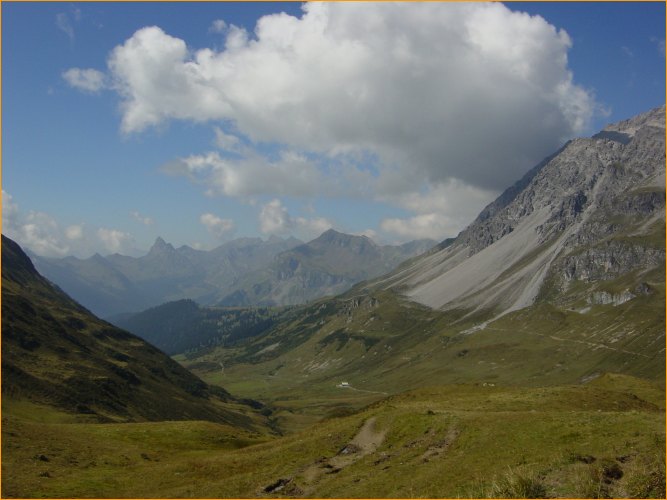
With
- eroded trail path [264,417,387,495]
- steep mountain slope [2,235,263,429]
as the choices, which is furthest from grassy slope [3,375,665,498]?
steep mountain slope [2,235,263,429]

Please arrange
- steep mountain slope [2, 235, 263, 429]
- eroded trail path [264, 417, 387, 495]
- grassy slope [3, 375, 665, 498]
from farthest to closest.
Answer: steep mountain slope [2, 235, 263, 429] → eroded trail path [264, 417, 387, 495] → grassy slope [3, 375, 665, 498]

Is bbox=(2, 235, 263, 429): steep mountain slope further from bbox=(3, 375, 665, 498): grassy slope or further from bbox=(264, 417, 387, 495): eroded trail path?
bbox=(264, 417, 387, 495): eroded trail path

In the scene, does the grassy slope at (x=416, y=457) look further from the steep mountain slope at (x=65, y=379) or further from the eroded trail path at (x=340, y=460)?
the steep mountain slope at (x=65, y=379)

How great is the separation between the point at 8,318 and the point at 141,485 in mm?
152414

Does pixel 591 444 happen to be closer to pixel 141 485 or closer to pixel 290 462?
pixel 290 462

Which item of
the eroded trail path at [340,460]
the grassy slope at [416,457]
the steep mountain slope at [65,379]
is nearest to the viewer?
the grassy slope at [416,457]

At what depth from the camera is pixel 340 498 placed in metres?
41.8

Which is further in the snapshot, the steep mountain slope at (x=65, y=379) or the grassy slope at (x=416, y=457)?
the steep mountain slope at (x=65, y=379)

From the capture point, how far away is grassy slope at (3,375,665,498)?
33.1 meters

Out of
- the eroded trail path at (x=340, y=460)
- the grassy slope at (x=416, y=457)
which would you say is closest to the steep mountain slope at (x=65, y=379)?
the grassy slope at (x=416, y=457)

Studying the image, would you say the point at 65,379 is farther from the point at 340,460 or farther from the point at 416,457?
the point at 416,457

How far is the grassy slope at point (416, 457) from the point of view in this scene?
109 ft

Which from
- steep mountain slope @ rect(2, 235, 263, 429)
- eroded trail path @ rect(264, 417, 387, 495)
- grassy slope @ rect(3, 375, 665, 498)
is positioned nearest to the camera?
grassy slope @ rect(3, 375, 665, 498)

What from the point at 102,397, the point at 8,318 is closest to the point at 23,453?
the point at 102,397
